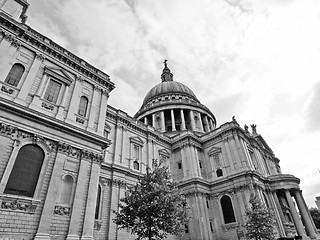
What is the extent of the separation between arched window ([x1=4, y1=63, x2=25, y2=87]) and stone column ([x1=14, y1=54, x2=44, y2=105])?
585mm

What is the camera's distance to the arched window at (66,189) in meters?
14.8

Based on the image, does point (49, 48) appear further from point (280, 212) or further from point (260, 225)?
point (280, 212)

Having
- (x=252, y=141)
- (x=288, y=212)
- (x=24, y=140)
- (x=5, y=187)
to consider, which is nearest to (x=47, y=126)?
(x=24, y=140)

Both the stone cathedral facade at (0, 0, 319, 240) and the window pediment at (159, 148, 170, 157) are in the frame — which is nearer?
the stone cathedral facade at (0, 0, 319, 240)

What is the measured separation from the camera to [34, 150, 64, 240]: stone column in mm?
12623

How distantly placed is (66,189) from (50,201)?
1.66 metres

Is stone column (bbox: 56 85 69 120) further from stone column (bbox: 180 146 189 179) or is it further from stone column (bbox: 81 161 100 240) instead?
stone column (bbox: 180 146 189 179)

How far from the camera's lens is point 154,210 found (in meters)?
15.2

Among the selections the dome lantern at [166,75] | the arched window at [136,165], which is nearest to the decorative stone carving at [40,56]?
the arched window at [136,165]

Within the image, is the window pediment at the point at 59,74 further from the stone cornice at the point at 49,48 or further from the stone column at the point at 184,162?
the stone column at the point at 184,162

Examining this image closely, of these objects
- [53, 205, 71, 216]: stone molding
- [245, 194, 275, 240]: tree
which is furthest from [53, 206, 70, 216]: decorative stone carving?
[245, 194, 275, 240]: tree

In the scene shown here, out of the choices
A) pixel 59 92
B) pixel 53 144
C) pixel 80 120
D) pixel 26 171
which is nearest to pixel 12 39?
pixel 59 92

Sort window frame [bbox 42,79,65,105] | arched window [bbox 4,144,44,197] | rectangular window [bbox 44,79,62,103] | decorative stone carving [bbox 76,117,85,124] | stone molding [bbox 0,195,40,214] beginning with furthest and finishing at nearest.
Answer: decorative stone carving [bbox 76,117,85,124] < rectangular window [bbox 44,79,62,103] < window frame [bbox 42,79,65,105] < arched window [bbox 4,144,44,197] < stone molding [bbox 0,195,40,214]

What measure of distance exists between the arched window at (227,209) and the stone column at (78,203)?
20978 millimetres
